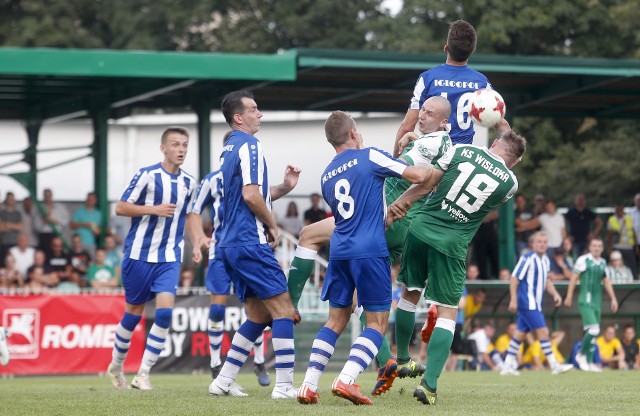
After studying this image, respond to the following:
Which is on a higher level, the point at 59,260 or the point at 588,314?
the point at 59,260

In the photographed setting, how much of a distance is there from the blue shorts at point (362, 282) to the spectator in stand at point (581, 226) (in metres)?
16.1

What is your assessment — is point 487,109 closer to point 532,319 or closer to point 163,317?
point 163,317

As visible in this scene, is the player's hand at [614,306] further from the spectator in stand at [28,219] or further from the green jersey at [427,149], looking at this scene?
the green jersey at [427,149]

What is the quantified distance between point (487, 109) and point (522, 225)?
15302 mm

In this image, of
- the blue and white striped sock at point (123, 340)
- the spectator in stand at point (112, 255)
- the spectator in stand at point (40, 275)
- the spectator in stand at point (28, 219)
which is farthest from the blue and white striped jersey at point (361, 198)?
the spectator in stand at point (28, 219)

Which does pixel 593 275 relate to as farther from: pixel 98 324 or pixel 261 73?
pixel 98 324

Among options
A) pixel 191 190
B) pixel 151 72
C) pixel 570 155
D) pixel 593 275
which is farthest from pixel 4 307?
pixel 570 155

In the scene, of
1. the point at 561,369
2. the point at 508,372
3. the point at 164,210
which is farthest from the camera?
the point at 508,372

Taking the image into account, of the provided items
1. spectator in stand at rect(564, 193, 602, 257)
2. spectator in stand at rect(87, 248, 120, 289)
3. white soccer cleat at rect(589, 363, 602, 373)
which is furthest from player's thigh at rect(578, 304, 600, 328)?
spectator in stand at rect(87, 248, 120, 289)

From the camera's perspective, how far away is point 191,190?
1303cm

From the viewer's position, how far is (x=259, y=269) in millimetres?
10180

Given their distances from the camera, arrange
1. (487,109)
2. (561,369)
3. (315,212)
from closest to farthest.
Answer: (487,109) < (561,369) < (315,212)

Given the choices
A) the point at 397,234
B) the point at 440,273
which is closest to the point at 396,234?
the point at 397,234

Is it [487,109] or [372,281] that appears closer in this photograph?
[372,281]
